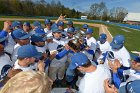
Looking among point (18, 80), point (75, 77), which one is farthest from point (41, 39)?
point (18, 80)

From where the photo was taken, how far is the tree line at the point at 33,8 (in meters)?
84.7

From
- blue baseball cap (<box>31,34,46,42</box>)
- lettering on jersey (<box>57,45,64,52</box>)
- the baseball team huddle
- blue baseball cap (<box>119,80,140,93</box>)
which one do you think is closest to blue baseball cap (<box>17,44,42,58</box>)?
the baseball team huddle

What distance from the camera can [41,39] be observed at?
23.0 ft

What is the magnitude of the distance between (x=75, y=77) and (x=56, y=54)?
1.32 m

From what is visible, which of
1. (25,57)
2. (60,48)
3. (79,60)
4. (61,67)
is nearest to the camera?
(79,60)

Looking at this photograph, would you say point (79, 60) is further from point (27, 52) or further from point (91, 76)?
point (27, 52)

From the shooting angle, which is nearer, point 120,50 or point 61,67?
point 120,50

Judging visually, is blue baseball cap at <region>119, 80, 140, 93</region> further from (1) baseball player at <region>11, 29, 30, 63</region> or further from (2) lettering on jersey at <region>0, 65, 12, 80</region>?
(1) baseball player at <region>11, 29, 30, 63</region>

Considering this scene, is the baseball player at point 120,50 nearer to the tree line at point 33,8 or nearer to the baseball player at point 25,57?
the baseball player at point 25,57

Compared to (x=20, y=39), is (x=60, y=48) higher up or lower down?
lower down

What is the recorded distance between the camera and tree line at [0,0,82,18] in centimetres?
8469

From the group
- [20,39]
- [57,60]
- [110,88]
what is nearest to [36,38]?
[20,39]

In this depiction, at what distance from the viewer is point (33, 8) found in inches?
3644

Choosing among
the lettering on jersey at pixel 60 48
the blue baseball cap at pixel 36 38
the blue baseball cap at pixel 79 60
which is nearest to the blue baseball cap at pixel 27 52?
the blue baseball cap at pixel 79 60
